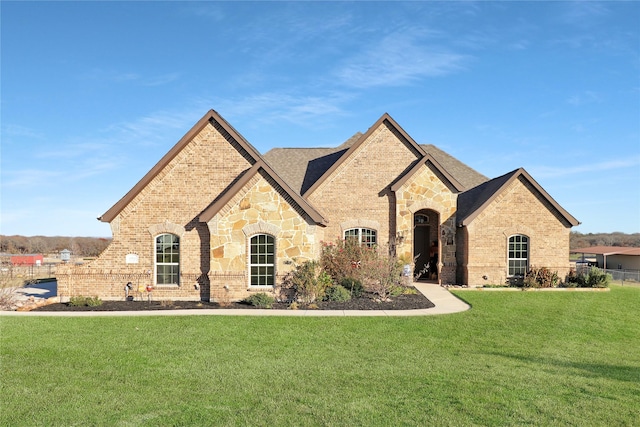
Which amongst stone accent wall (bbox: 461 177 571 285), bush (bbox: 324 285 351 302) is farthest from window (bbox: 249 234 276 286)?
stone accent wall (bbox: 461 177 571 285)

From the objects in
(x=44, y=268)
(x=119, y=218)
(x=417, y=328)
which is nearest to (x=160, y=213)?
(x=119, y=218)

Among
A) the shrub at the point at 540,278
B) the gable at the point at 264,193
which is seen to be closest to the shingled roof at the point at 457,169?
the shrub at the point at 540,278

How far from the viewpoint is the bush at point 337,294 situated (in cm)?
1653

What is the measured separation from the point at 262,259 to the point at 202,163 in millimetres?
4472

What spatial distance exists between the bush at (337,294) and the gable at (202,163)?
5.69 meters

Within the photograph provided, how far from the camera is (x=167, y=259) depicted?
58.2ft

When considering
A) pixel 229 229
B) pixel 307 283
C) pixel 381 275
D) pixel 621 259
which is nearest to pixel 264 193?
pixel 229 229

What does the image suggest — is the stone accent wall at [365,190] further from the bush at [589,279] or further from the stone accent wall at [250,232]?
the bush at [589,279]

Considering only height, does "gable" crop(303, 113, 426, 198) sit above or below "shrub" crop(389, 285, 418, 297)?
above

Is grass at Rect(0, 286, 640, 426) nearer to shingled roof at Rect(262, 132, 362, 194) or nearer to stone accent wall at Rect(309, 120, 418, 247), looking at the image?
stone accent wall at Rect(309, 120, 418, 247)

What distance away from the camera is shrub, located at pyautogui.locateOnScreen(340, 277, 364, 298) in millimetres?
17734

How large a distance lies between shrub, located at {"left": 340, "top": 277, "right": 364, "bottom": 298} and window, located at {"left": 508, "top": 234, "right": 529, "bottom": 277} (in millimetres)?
8224

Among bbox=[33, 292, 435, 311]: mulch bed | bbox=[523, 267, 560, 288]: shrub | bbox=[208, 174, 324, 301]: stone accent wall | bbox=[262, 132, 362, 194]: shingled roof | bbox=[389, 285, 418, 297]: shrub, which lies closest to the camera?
bbox=[33, 292, 435, 311]: mulch bed

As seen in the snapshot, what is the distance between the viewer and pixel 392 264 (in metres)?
17.8
